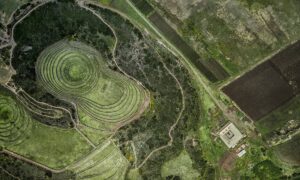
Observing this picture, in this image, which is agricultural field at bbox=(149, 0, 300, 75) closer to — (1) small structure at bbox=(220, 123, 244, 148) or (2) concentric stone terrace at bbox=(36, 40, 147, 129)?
(1) small structure at bbox=(220, 123, 244, 148)

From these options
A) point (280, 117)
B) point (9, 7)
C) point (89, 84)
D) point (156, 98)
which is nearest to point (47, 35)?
point (9, 7)

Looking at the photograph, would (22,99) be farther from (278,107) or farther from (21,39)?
(278,107)

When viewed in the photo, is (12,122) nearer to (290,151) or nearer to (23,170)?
(23,170)

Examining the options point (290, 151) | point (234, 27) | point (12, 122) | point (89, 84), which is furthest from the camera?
point (290, 151)

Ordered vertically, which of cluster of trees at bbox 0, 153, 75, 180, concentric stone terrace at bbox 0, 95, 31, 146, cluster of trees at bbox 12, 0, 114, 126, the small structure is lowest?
the small structure

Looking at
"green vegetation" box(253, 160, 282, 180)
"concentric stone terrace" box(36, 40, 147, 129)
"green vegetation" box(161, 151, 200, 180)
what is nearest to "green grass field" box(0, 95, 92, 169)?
"concentric stone terrace" box(36, 40, 147, 129)

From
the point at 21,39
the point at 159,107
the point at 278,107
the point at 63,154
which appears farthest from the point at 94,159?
the point at 278,107

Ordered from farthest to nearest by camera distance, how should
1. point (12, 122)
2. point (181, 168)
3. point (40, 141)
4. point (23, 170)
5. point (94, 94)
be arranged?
1. point (181, 168)
2. point (94, 94)
3. point (40, 141)
4. point (23, 170)
5. point (12, 122)
